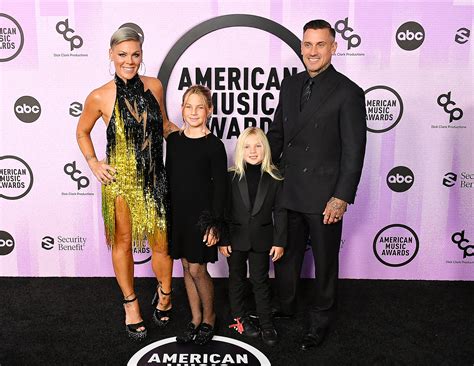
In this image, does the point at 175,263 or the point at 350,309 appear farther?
the point at 175,263

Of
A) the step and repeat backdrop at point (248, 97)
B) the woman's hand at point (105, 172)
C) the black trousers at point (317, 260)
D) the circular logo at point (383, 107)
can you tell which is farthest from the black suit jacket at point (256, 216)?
the circular logo at point (383, 107)

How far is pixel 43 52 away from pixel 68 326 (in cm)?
192

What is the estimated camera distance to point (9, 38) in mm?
3613

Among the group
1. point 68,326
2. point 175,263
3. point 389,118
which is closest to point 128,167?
point 68,326

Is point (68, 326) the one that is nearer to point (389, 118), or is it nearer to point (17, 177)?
point (17, 177)

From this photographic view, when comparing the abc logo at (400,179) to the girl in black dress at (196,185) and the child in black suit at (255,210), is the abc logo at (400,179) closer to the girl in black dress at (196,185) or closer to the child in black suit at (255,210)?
the child in black suit at (255,210)

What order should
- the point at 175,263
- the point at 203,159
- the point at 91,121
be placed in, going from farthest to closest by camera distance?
the point at 175,263 < the point at 91,121 < the point at 203,159

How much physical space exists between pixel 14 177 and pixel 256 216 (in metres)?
2.00

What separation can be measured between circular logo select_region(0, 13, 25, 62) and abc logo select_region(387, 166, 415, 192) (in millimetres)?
2842

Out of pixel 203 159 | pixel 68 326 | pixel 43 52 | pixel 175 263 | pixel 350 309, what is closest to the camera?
pixel 203 159

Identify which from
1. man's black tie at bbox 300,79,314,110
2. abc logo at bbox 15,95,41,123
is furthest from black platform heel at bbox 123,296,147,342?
abc logo at bbox 15,95,41,123

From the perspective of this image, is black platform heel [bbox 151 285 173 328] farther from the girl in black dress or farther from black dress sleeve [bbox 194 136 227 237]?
black dress sleeve [bbox 194 136 227 237]

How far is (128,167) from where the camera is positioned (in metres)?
2.80

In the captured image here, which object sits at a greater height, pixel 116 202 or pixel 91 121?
pixel 91 121
